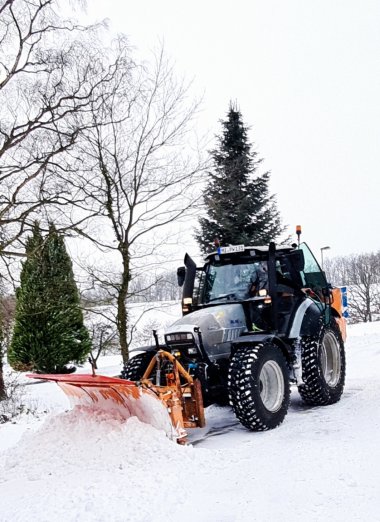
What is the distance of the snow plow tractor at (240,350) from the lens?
5641 mm

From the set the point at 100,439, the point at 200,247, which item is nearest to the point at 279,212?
the point at 200,247

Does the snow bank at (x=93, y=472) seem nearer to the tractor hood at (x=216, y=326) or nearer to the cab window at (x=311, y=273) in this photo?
the tractor hood at (x=216, y=326)

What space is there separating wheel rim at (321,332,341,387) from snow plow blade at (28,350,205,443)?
2.66m

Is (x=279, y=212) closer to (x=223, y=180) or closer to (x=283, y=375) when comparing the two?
(x=223, y=180)

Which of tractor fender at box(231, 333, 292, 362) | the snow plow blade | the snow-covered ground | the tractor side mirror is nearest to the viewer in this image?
the snow-covered ground

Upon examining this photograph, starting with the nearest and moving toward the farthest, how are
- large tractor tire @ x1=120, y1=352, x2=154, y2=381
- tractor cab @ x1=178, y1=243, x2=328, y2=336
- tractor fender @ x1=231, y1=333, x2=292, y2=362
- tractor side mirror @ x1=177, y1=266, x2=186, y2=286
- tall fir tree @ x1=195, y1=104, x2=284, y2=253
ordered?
tractor fender @ x1=231, y1=333, x2=292, y2=362 → large tractor tire @ x1=120, y1=352, x2=154, y2=381 → tractor cab @ x1=178, y1=243, x2=328, y2=336 → tractor side mirror @ x1=177, y1=266, x2=186, y2=286 → tall fir tree @ x1=195, y1=104, x2=284, y2=253

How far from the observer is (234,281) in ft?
24.4

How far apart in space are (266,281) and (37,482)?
3.95 m

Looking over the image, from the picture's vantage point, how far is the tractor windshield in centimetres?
728

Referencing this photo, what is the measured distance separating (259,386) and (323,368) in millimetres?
2023

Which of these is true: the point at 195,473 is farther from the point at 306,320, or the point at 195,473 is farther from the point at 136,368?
the point at 306,320

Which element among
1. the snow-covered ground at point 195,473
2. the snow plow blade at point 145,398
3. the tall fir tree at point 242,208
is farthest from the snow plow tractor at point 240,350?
the tall fir tree at point 242,208

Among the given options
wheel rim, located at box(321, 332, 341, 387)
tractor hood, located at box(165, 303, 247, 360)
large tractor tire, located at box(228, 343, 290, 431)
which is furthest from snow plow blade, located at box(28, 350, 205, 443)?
wheel rim, located at box(321, 332, 341, 387)

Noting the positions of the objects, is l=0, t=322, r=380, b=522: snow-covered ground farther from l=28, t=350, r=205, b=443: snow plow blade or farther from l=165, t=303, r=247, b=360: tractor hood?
l=165, t=303, r=247, b=360: tractor hood
